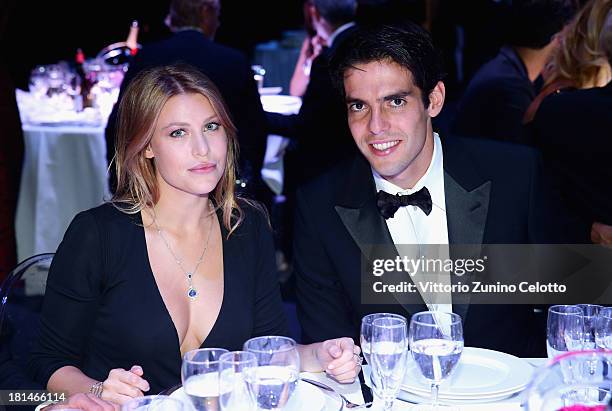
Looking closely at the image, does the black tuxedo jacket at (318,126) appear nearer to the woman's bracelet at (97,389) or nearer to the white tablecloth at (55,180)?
the white tablecloth at (55,180)

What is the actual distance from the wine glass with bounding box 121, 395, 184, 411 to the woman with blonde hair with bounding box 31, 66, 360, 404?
0.57m

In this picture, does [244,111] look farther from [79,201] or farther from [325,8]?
[79,201]

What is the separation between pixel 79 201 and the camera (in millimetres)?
5297

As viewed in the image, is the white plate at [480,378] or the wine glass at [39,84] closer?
the white plate at [480,378]

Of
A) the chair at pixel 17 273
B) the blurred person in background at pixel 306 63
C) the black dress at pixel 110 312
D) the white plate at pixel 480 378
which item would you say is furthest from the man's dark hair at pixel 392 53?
the blurred person in background at pixel 306 63

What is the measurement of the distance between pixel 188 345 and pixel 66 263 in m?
0.41

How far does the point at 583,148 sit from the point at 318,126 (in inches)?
70.7

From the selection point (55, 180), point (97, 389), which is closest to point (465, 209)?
point (97, 389)

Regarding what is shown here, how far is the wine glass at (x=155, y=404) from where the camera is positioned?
1591 millimetres

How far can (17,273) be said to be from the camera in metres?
2.52

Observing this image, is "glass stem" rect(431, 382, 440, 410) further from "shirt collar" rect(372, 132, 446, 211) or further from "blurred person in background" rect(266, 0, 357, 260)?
"blurred person in background" rect(266, 0, 357, 260)

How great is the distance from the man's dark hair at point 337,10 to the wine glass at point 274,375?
361 cm

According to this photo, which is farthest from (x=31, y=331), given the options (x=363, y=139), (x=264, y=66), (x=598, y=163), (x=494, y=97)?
(x=264, y=66)

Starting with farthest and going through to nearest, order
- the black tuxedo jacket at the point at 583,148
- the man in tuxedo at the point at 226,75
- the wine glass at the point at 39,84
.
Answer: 1. the wine glass at the point at 39,84
2. the man in tuxedo at the point at 226,75
3. the black tuxedo jacket at the point at 583,148
